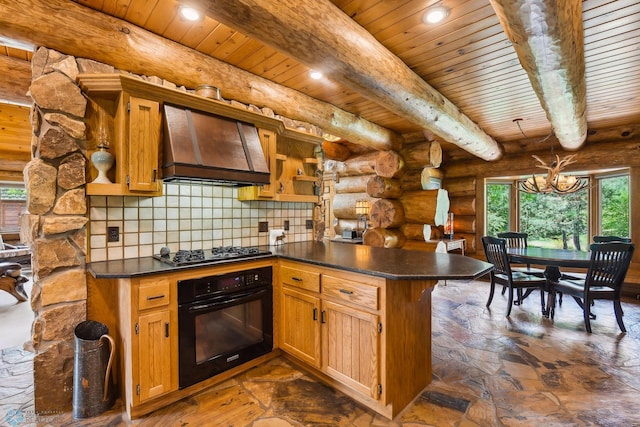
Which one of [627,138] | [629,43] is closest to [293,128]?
[629,43]

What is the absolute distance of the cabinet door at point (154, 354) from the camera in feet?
6.23

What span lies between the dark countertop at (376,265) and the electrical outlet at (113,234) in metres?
0.16

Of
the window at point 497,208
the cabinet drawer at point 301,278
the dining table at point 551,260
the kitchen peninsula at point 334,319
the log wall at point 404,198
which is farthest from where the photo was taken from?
the window at point 497,208

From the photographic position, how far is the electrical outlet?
7.22 feet

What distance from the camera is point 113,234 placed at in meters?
2.22

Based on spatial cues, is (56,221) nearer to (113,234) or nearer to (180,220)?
(113,234)

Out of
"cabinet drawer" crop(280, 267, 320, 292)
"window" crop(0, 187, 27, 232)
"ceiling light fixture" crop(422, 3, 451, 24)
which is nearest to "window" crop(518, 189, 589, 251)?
"ceiling light fixture" crop(422, 3, 451, 24)

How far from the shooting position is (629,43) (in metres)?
2.37

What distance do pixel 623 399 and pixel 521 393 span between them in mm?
671

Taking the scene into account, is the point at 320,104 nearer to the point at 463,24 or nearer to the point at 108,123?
the point at 463,24

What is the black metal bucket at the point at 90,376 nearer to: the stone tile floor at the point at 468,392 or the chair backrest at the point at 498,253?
the stone tile floor at the point at 468,392

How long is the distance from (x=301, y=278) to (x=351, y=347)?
63cm

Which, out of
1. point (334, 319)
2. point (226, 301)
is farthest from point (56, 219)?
point (334, 319)

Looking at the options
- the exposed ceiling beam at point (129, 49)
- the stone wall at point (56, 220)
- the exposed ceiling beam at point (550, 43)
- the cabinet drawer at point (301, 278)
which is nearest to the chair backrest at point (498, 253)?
the exposed ceiling beam at point (550, 43)
